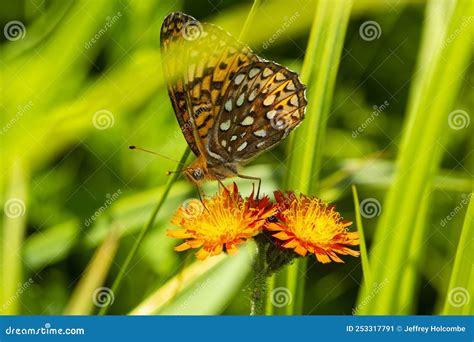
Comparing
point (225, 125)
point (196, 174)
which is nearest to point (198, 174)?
point (196, 174)

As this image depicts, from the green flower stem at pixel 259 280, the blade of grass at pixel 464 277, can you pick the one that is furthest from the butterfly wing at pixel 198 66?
the blade of grass at pixel 464 277

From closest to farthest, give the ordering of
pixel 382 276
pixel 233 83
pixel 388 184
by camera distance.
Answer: pixel 382 276
pixel 233 83
pixel 388 184

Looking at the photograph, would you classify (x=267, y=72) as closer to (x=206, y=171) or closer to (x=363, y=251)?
(x=206, y=171)

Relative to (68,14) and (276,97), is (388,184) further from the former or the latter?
(68,14)

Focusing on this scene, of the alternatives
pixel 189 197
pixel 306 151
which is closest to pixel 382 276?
pixel 306 151

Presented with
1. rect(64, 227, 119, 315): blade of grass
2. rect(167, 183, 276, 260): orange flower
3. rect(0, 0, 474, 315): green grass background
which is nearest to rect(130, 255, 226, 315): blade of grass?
rect(0, 0, 474, 315): green grass background

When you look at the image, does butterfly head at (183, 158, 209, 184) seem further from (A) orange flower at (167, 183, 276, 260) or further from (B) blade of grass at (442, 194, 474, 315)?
(B) blade of grass at (442, 194, 474, 315)
